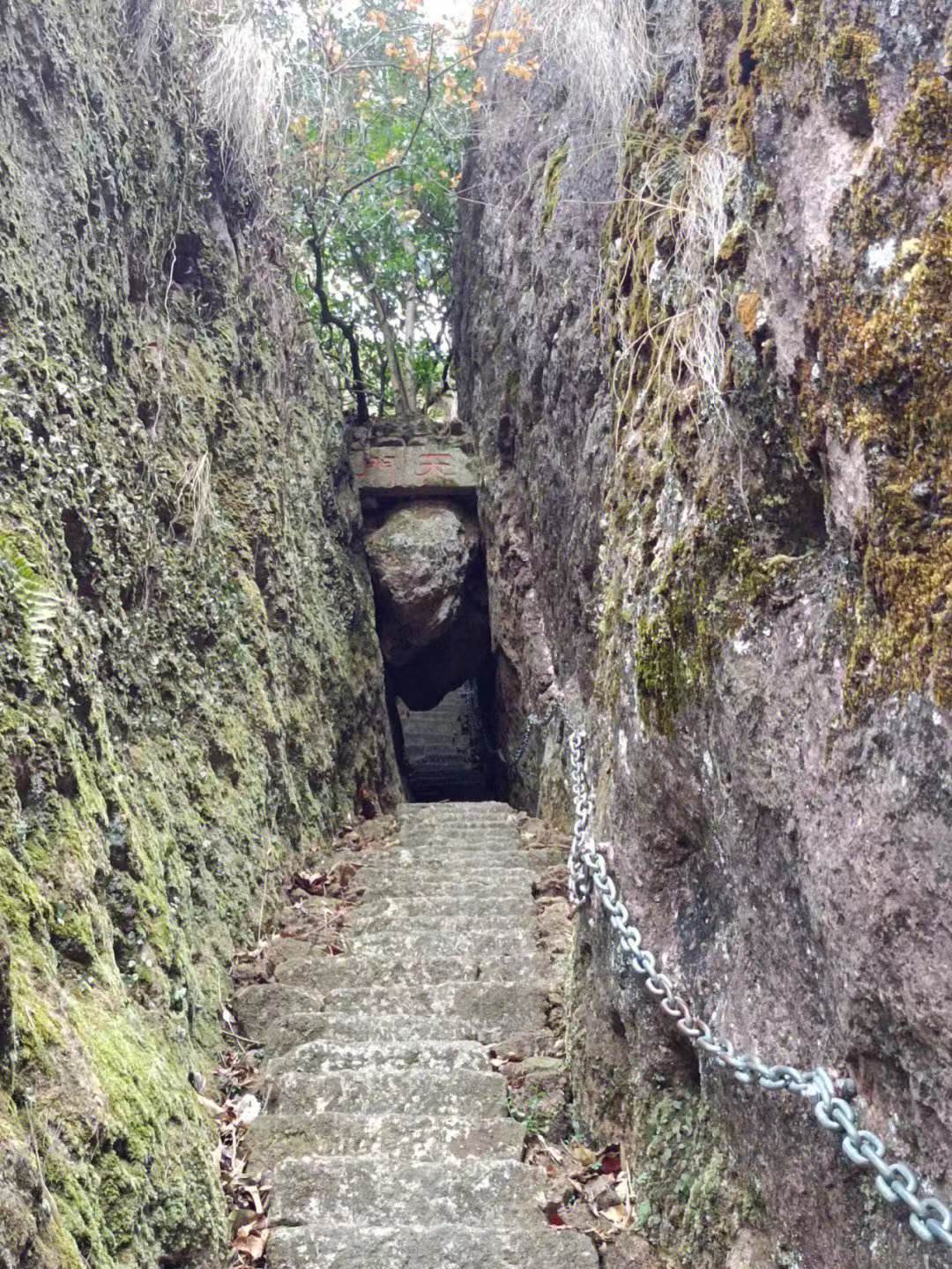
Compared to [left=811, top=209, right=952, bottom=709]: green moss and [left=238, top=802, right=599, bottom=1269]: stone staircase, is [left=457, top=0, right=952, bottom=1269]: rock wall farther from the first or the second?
[left=238, top=802, right=599, bottom=1269]: stone staircase

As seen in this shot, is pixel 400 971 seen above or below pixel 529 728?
below

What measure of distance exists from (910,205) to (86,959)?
254cm

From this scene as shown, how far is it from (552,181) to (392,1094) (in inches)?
237

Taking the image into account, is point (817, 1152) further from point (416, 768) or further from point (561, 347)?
point (416, 768)

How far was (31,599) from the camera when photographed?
8.74 ft

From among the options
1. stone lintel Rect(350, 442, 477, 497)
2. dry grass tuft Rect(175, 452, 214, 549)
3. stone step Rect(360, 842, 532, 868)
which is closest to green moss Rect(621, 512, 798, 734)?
dry grass tuft Rect(175, 452, 214, 549)

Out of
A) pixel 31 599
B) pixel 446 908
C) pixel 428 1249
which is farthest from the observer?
pixel 446 908

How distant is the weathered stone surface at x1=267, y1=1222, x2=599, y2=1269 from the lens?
2436mm

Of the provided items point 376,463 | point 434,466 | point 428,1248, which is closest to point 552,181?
point 434,466

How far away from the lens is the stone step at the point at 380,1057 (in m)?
3.33

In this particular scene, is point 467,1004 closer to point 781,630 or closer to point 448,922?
point 448,922

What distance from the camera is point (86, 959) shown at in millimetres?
2436

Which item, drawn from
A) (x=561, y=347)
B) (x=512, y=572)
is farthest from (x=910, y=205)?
(x=512, y=572)

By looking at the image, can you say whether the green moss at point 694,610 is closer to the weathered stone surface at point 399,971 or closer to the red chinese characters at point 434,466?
the weathered stone surface at point 399,971
